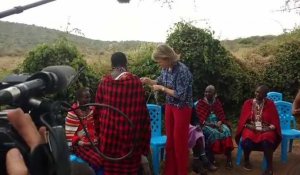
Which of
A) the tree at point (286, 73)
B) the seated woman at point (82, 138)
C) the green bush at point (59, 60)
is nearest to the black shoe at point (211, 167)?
the seated woman at point (82, 138)

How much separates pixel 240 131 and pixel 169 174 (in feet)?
5.04

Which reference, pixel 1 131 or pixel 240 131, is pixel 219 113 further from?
pixel 1 131

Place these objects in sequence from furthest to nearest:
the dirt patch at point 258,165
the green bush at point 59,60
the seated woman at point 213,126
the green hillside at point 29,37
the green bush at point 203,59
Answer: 1. the green hillside at point 29,37
2. the green bush at point 203,59
3. the green bush at point 59,60
4. the dirt patch at point 258,165
5. the seated woman at point 213,126

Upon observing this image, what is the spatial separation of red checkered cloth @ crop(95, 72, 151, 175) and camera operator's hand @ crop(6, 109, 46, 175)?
3031 mm

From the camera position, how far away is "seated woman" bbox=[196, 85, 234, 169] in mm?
6238

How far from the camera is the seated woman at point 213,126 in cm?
624

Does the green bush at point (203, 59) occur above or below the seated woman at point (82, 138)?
above

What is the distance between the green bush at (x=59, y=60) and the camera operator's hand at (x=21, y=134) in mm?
5308

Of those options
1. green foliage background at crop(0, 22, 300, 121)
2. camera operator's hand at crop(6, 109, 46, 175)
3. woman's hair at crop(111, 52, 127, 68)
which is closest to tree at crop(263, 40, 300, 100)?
green foliage background at crop(0, 22, 300, 121)

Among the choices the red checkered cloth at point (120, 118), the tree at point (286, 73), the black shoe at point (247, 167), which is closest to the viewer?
the red checkered cloth at point (120, 118)

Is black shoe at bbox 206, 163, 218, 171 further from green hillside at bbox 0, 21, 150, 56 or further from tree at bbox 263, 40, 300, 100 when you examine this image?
green hillside at bbox 0, 21, 150, 56

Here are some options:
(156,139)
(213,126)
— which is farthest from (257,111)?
(156,139)

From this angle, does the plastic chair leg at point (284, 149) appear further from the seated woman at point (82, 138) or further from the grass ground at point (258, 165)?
the seated woman at point (82, 138)

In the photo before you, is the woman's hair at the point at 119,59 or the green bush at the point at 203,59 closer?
the woman's hair at the point at 119,59
